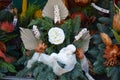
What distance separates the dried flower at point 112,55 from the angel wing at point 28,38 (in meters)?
0.36

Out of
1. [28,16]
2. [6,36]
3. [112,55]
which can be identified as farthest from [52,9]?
[112,55]

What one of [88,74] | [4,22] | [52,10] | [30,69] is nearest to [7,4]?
[4,22]

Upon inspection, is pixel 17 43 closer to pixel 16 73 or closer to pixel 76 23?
pixel 16 73

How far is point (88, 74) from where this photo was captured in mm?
1746

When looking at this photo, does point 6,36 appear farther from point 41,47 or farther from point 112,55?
point 112,55

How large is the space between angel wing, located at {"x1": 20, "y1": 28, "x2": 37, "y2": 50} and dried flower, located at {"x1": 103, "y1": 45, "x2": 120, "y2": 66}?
0.36m

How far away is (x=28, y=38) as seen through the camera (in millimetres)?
1792

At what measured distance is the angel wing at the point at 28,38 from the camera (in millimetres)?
1789

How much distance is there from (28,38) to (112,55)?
16.5 inches

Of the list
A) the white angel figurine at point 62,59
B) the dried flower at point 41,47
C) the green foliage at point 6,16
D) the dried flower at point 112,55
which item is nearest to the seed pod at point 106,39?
the dried flower at point 112,55

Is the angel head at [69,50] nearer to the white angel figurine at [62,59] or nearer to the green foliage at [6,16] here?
the white angel figurine at [62,59]

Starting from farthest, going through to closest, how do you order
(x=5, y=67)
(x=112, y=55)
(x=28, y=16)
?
1. (x=28, y=16)
2. (x=5, y=67)
3. (x=112, y=55)

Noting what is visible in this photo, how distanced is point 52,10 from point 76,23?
0.46ft

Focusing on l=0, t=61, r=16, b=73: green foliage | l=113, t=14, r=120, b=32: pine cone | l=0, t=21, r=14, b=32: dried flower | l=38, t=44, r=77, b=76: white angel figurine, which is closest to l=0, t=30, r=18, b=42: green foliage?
l=0, t=21, r=14, b=32: dried flower
